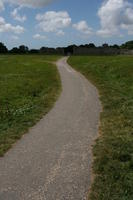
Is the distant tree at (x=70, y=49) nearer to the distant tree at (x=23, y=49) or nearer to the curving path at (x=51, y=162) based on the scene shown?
the distant tree at (x=23, y=49)

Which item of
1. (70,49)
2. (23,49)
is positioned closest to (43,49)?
(23,49)

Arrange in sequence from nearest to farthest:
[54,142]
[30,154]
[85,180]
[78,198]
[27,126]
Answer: [78,198] → [85,180] → [30,154] → [54,142] → [27,126]

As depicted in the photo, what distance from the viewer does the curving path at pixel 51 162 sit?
15.7ft

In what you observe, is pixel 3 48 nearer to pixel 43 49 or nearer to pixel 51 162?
pixel 43 49

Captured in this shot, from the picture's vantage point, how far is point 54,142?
710 centimetres

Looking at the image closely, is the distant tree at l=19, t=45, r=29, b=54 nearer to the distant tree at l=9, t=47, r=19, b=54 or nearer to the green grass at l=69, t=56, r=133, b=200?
the distant tree at l=9, t=47, r=19, b=54

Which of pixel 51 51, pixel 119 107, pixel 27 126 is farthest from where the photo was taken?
pixel 51 51

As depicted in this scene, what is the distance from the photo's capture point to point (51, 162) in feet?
19.3

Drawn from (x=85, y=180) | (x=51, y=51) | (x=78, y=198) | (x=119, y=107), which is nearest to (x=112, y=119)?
(x=119, y=107)

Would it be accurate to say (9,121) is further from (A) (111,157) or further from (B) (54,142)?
(A) (111,157)

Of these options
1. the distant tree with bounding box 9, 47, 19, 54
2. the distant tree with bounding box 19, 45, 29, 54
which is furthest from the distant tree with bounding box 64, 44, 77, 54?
the distant tree with bounding box 9, 47, 19, 54

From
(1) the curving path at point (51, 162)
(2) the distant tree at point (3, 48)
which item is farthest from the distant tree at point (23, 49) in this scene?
(1) the curving path at point (51, 162)

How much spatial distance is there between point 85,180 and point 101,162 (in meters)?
0.79

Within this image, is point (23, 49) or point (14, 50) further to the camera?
point (23, 49)
